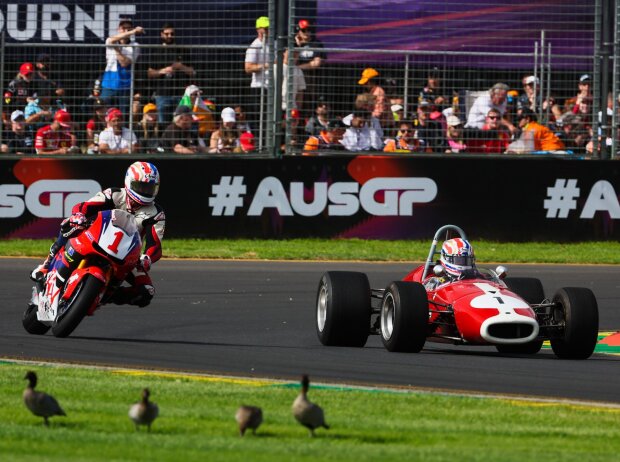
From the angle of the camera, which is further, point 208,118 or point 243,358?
point 208,118

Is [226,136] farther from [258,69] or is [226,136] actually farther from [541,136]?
[541,136]

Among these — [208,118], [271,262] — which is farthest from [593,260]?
[208,118]

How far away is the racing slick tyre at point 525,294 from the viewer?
11625 mm

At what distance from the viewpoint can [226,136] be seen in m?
19.5

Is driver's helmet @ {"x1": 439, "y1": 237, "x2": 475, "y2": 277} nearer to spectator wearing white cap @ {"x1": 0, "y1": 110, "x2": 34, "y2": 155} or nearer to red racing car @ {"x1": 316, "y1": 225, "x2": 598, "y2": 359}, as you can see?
red racing car @ {"x1": 316, "y1": 225, "x2": 598, "y2": 359}

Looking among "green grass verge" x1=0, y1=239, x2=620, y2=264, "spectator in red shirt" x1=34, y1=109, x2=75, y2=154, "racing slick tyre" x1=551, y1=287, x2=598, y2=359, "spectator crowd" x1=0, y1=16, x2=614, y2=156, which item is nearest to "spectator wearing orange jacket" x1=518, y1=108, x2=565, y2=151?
"spectator crowd" x1=0, y1=16, x2=614, y2=156

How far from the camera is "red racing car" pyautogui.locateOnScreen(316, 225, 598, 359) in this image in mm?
10695

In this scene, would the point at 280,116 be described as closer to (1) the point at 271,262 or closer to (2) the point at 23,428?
(1) the point at 271,262

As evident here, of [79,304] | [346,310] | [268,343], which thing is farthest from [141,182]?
[346,310]

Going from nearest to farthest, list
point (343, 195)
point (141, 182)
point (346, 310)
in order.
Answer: point (346, 310)
point (141, 182)
point (343, 195)

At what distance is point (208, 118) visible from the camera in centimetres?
1953

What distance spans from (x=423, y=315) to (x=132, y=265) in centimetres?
240

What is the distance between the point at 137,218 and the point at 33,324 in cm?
125

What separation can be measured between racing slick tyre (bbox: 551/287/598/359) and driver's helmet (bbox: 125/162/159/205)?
11.4 feet
